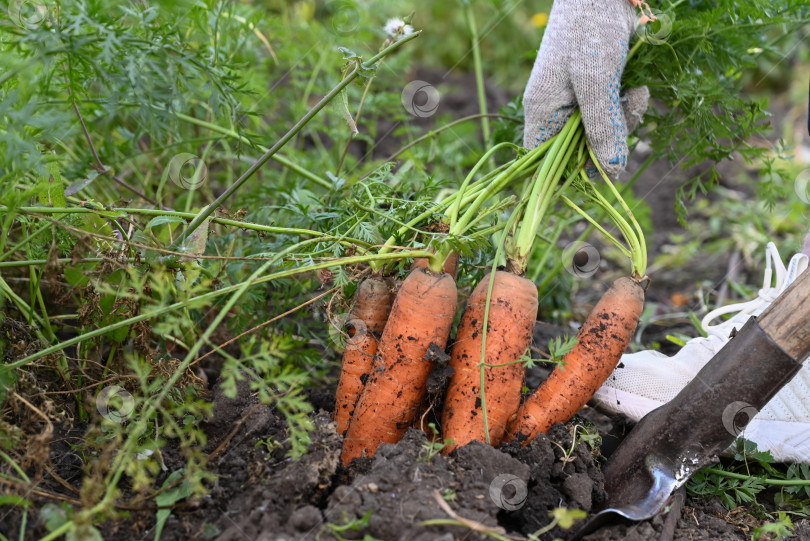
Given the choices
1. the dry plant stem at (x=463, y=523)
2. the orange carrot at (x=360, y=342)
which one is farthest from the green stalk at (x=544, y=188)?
the dry plant stem at (x=463, y=523)

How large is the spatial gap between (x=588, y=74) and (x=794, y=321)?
2.69 feet

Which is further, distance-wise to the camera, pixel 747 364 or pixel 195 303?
pixel 747 364

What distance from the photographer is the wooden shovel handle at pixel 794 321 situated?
55.1 inches

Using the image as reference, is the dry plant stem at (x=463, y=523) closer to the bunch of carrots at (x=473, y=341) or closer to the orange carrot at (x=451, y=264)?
the bunch of carrots at (x=473, y=341)

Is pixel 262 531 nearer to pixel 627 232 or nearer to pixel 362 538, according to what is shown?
pixel 362 538

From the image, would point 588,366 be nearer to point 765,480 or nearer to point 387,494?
point 765,480

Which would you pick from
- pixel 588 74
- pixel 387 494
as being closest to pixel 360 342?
pixel 387 494

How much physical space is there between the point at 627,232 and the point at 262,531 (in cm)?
113

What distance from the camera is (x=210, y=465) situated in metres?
1.37

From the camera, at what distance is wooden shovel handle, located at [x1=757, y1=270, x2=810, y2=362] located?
1.40 metres

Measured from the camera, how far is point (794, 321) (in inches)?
55.4

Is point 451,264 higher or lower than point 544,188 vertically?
lower

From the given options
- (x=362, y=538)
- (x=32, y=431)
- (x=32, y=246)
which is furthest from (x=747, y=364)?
(x=32, y=246)

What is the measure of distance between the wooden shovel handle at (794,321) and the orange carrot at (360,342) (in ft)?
3.04
